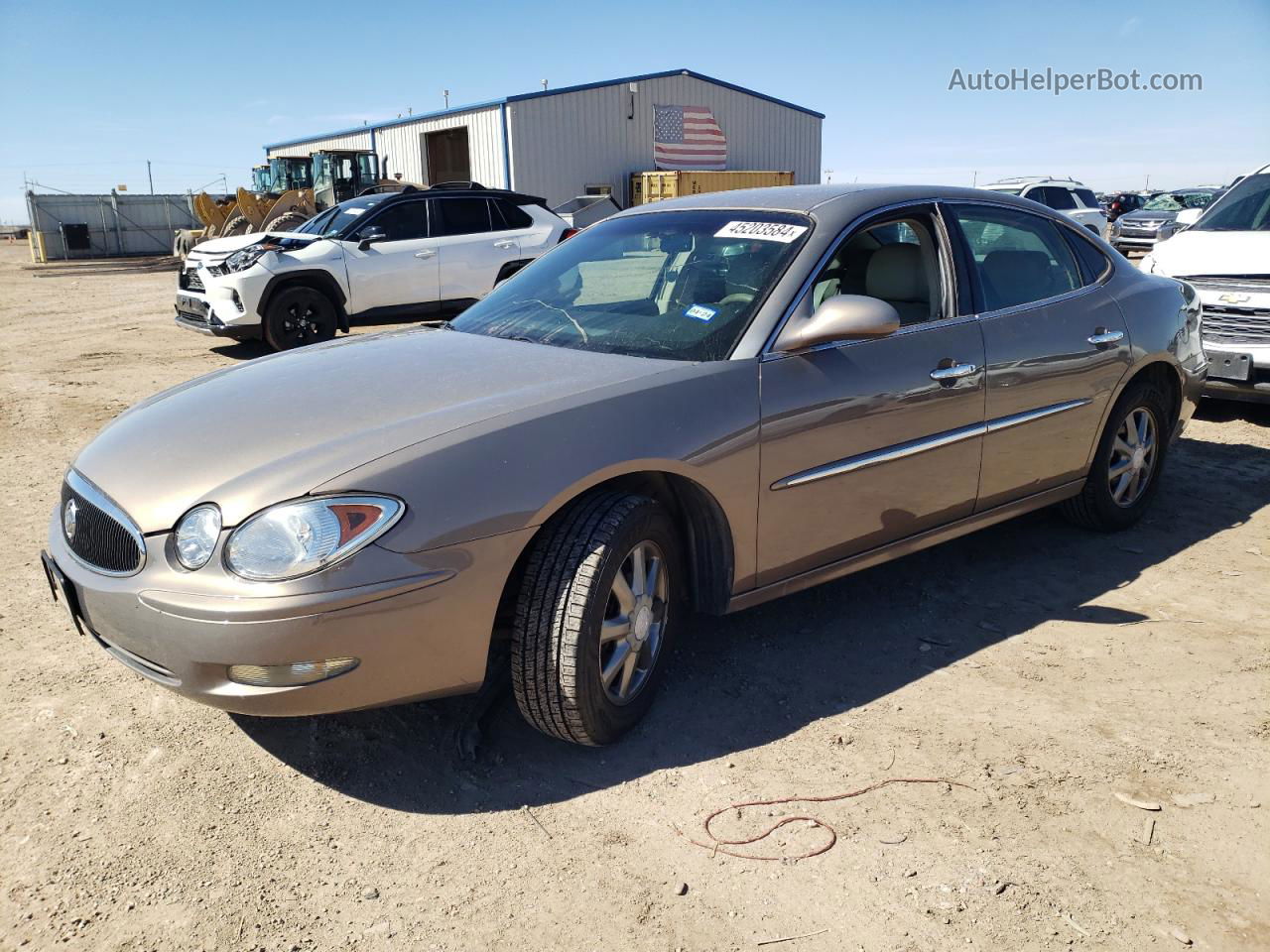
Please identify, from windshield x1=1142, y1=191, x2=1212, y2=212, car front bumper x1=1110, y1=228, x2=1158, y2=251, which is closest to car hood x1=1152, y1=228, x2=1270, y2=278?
car front bumper x1=1110, y1=228, x2=1158, y2=251

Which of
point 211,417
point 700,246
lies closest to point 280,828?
point 211,417

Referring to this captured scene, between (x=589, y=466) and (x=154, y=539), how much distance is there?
1139mm

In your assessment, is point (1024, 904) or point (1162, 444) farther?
point (1162, 444)

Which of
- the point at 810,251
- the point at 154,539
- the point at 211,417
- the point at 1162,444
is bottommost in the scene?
the point at 1162,444

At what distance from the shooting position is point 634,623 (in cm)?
296

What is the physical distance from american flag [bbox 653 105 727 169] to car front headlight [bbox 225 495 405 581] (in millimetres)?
30427

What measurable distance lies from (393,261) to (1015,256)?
8.09 m

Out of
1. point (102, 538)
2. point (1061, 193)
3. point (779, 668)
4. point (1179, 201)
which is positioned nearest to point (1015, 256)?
point (779, 668)

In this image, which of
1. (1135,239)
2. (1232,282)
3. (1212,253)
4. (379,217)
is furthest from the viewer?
(1135,239)

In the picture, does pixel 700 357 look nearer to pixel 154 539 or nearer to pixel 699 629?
pixel 699 629

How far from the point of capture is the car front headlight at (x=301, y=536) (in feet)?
7.84

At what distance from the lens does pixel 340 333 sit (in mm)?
11992

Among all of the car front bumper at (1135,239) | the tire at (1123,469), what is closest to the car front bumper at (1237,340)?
the tire at (1123,469)

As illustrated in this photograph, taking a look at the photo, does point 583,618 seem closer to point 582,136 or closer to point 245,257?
point 245,257
